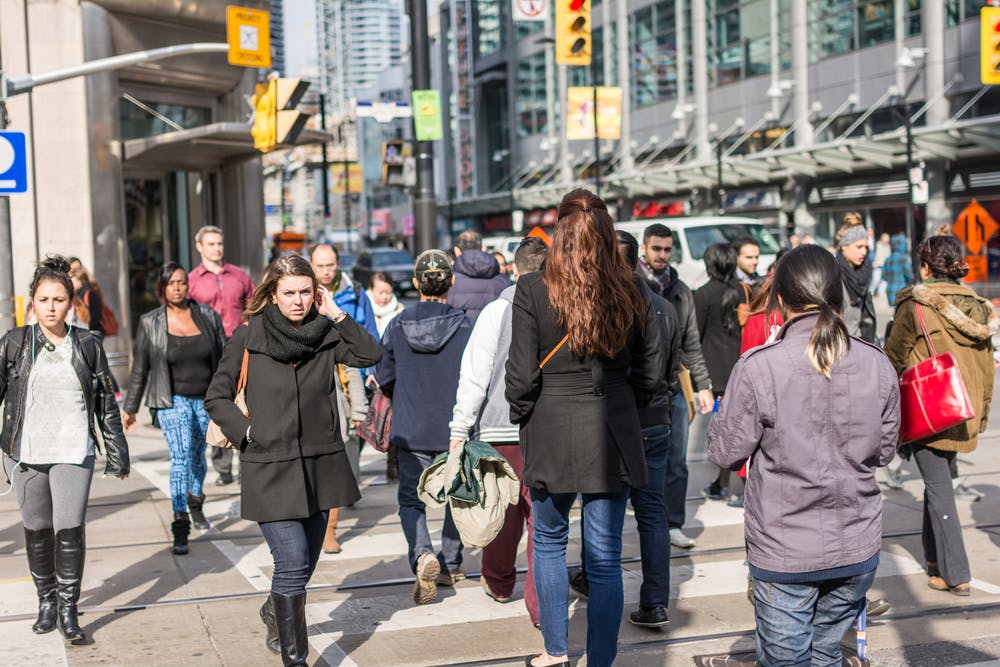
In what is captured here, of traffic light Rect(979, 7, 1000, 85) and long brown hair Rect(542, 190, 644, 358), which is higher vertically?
traffic light Rect(979, 7, 1000, 85)

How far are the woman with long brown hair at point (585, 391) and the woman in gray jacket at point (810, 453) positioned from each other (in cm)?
84

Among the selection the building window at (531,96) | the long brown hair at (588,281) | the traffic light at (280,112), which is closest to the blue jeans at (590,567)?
the long brown hair at (588,281)

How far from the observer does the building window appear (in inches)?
2283

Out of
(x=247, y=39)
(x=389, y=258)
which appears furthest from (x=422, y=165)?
(x=389, y=258)

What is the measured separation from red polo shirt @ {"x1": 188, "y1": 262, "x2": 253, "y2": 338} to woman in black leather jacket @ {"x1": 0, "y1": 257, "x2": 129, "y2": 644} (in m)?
4.24

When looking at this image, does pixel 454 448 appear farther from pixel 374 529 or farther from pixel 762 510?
pixel 374 529

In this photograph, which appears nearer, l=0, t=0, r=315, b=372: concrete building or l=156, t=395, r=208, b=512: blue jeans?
l=156, t=395, r=208, b=512: blue jeans

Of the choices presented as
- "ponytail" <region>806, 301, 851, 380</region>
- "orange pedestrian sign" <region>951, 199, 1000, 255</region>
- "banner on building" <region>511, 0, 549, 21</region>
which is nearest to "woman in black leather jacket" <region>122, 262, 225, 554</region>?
"ponytail" <region>806, 301, 851, 380</region>

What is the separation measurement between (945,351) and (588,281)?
2781 millimetres

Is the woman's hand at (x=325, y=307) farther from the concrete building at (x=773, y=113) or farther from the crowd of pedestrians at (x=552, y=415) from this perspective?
the concrete building at (x=773, y=113)

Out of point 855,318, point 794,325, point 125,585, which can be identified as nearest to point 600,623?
point 794,325

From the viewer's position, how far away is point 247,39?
17062 mm

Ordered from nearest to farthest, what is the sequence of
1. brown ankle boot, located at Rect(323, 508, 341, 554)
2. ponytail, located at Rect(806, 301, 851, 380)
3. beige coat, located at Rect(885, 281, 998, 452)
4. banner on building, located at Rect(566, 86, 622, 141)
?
ponytail, located at Rect(806, 301, 851, 380)
beige coat, located at Rect(885, 281, 998, 452)
brown ankle boot, located at Rect(323, 508, 341, 554)
banner on building, located at Rect(566, 86, 622, 141)

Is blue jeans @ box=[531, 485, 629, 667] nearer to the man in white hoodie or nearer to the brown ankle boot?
the man in white hoodie
